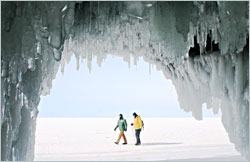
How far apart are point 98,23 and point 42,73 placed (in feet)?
4.31

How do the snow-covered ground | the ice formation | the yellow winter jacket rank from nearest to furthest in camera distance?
the ice formation < the snow-covered ground < the yellow winter jacket

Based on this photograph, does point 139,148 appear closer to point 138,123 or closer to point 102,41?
point 138,123

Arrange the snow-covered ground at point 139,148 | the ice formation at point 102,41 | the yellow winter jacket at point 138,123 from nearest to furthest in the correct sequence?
the ice formation at point 102,41 < the snow-covered ground at point 139,148 < the yellow winter jacket at point 138,123

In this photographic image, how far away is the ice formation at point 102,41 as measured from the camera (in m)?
4.20

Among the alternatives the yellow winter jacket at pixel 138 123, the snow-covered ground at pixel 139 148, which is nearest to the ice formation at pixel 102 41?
the snow-covered ground at pixel 139 148

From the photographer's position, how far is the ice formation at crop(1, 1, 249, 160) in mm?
4195

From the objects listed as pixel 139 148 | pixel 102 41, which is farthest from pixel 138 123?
pixel 102 41

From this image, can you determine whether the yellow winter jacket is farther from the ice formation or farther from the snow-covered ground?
the ice formation

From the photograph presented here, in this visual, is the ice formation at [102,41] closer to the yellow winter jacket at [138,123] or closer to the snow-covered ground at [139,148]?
the snow-covered ground at [139,148]

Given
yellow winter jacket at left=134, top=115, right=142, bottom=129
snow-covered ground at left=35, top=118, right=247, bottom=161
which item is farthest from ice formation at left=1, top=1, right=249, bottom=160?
yellow winter jacket at left=134, top=115, right=142, bottom=129

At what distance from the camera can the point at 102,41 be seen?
6.17 meters

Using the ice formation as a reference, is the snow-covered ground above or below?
below

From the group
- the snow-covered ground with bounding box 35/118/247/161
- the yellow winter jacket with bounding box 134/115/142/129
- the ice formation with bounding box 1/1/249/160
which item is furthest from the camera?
the yellow winter jacket with bounding box 134/115/142/129

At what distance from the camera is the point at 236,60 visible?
18.8 feet
